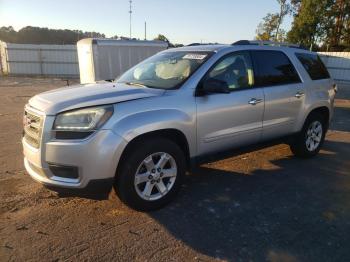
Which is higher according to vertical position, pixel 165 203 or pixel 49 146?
pixel 49 146

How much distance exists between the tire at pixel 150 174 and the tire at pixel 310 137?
258 cm

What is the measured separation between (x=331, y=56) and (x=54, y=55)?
20.6 meters

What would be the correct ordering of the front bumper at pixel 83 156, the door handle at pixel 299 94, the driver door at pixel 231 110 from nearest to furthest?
the front bumper at pixel 83 156, the driver door at pixel 231 110, the door handle at pixel 299 94

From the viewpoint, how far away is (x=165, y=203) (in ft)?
13.3

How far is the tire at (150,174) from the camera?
3646 mm

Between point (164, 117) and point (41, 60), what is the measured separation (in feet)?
81.4

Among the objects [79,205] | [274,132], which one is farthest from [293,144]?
[79,205]

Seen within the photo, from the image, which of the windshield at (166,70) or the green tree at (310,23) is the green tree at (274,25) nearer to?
the green tree at (310,23)

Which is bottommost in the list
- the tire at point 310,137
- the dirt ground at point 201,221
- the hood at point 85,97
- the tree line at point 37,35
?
the dirt ground at point 201,221

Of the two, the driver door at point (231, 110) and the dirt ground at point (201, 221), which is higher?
the driver door at point (231, 110)

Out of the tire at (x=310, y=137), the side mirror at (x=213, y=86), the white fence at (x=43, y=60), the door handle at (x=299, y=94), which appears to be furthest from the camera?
the white fence at (x=43, y=60)

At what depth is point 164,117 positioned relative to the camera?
3809mm

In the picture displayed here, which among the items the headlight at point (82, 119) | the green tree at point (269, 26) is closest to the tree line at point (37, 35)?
the green tree at point (269, 26)

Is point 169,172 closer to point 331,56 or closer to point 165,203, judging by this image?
point 165,203
